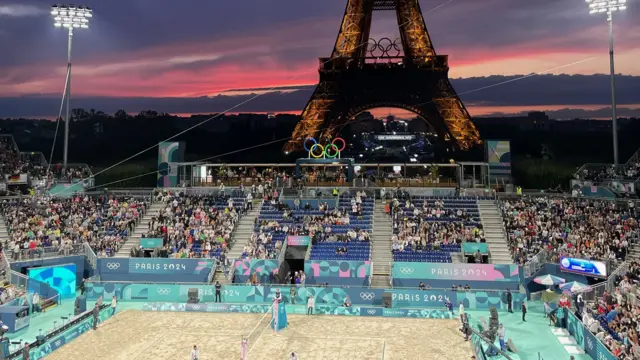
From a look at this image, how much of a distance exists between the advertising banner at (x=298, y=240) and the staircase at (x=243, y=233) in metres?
3.07

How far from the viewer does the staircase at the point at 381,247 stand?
1232 inches

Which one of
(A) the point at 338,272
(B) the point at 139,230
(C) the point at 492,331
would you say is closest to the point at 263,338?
(A) the point at 338,272

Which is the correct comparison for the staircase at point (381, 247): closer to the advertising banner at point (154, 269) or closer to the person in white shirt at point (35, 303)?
the advertising banner at point (154, 269)

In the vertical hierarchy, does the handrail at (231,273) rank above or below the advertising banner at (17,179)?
below

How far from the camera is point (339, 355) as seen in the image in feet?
70.6

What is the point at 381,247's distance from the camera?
34.0 metres

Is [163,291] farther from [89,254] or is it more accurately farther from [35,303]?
[89,254]

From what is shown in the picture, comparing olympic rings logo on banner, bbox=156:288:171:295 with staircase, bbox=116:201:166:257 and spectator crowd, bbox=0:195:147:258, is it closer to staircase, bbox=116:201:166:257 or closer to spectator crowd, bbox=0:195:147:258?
staircase, bbox=116:201:166:257

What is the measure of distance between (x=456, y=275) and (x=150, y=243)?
19254 millimetres

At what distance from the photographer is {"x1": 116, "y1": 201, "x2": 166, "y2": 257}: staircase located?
35.2 m

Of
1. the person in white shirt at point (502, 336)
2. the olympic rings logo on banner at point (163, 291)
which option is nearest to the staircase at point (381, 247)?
the person in white shirt at point (502, 336)

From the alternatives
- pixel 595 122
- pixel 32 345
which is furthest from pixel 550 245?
pixel 595 122

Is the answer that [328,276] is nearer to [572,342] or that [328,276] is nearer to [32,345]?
[572,342]

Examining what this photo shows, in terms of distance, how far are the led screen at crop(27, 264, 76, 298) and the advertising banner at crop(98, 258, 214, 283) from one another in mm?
1685
